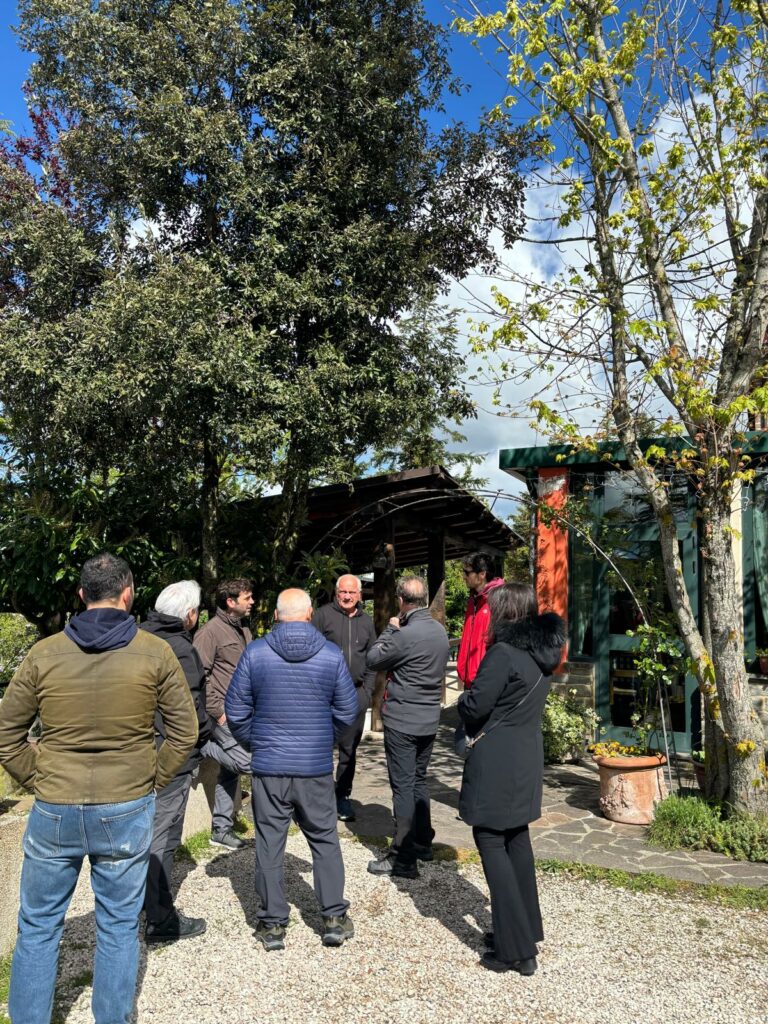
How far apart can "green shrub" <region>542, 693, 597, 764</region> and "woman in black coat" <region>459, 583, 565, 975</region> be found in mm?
4338

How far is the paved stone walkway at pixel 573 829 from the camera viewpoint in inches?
199

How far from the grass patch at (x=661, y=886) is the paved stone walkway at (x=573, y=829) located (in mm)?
89

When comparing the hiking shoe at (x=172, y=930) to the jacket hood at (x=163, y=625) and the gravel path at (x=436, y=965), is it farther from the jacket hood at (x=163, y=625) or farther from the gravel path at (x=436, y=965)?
the jacket hood at (x=163, y=625)

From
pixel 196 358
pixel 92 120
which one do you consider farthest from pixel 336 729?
pixel 92 120

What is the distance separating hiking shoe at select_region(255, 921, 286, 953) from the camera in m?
3.81

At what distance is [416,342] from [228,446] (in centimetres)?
264

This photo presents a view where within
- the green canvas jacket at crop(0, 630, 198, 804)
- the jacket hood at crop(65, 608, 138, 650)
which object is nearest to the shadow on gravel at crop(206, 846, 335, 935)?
the green canvas jacket at crop(0, 630, 198, 804)

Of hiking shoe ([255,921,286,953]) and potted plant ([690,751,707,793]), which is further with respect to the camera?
potted plant ([690,751,707,793])

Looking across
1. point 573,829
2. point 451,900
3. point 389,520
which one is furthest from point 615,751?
point 389,520

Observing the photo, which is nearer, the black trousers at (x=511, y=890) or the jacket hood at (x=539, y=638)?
the black trousers at (x=511, y=890)

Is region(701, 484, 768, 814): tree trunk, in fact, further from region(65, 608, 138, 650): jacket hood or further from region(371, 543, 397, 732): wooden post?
region(371, 543, 397, 732): wooden post

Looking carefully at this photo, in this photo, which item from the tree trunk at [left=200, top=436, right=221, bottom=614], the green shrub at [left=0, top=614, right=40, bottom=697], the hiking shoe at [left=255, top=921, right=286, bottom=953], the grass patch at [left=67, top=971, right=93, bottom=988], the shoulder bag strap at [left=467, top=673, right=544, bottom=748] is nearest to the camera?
the grass patch at [left=67, top=971, right=93, bottom=988]

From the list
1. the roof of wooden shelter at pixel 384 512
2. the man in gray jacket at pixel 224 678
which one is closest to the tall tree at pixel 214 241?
the roof of wooden shelter at pixel 384 512

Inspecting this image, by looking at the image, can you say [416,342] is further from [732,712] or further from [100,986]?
[100,986]
